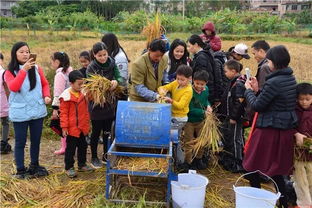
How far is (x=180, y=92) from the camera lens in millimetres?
4531

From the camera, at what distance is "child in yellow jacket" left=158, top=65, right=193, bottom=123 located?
173 inches

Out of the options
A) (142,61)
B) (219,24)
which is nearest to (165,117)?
(142,61)

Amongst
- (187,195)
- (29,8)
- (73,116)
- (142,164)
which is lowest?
(187,195)

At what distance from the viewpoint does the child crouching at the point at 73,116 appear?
4.65 meters

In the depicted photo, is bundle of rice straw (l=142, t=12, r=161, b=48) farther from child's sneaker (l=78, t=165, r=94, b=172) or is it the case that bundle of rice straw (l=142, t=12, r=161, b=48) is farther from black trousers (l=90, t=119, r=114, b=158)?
child's sneaker (l=78, t=165, r=94, b=172)

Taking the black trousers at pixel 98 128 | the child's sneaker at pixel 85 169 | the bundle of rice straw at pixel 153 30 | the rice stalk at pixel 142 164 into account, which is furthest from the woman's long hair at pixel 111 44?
the rice stalk at pixel 142 164

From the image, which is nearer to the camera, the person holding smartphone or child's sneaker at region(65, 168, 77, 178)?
the person holding smartphone

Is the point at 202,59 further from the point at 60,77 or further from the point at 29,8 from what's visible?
the point at 29,8

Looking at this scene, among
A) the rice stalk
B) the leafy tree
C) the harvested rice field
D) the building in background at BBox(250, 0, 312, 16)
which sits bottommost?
the harvested rice field

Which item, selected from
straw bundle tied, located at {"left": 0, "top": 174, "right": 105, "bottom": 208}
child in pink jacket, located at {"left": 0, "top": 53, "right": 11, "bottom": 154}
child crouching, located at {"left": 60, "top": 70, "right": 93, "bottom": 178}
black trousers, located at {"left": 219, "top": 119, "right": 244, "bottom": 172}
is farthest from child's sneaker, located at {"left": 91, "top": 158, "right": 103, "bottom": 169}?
black trousers, located at {"left": 219, "top": 119, "right": 244, "bottom": 172}

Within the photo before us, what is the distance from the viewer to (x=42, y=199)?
4156 millimetres

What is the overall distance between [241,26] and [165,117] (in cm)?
3977

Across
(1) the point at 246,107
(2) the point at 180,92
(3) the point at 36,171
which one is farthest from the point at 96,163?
(1) the point at 246,107

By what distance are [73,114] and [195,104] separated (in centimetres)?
171
